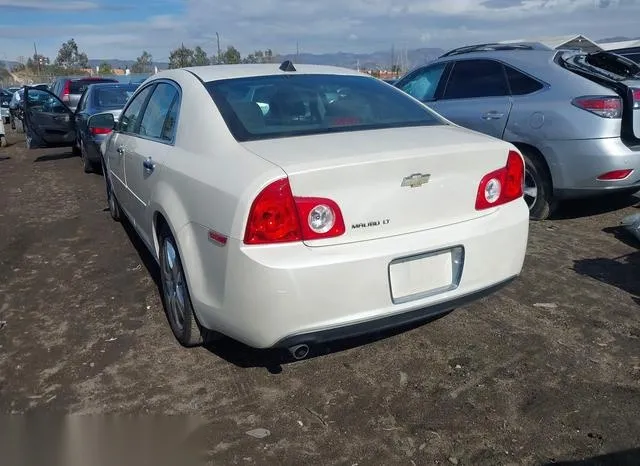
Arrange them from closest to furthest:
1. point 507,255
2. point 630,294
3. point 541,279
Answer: point 507,255 → point 630,294 → point 541,279

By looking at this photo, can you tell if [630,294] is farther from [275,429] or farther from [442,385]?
[275,429]

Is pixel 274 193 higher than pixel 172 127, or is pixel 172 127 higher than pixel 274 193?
pixel 172 127

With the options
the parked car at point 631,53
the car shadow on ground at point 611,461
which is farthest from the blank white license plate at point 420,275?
the parked car at point 631,53

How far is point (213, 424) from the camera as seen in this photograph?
2.82 metres

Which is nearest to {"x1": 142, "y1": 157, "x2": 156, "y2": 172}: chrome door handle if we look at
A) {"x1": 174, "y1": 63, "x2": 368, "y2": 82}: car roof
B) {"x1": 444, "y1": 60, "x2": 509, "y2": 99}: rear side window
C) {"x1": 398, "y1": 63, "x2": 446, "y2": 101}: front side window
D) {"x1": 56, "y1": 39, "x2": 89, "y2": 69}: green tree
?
{"x1": 174, "y1": 63, "x2": 368, "y2": 82}: car roof

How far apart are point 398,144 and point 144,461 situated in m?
1.89

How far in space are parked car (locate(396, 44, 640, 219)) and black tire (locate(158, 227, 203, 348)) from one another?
3.72 meters

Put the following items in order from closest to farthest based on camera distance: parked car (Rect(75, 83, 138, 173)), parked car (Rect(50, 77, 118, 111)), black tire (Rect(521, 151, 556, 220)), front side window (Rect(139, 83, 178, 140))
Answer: front side window (Rect(139, 83, 178, 140))
black tire (Rect(521, 151, 556, 220))
parked car (Rect(75, 83, 138, 173))
parked car (Rect(50, 77, 118, 111))

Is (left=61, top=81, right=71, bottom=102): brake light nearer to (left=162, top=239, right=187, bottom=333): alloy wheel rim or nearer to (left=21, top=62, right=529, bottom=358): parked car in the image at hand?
(left=21, top=62, right=529, bottom=358): parked car

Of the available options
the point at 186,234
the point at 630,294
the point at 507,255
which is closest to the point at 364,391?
the point at 507,255

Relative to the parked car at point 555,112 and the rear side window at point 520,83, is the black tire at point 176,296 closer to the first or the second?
the parked car at point 555,112

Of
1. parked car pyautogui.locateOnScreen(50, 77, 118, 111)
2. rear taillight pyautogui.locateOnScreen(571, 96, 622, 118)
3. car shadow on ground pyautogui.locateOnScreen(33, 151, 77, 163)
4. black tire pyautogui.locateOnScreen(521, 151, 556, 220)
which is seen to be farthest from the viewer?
parked car pyautogui.locateOnScreen(50, 77, 118, 111)

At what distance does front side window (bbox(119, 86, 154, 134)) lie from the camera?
4691mm

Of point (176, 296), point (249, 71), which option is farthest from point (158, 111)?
point (176, 296)
